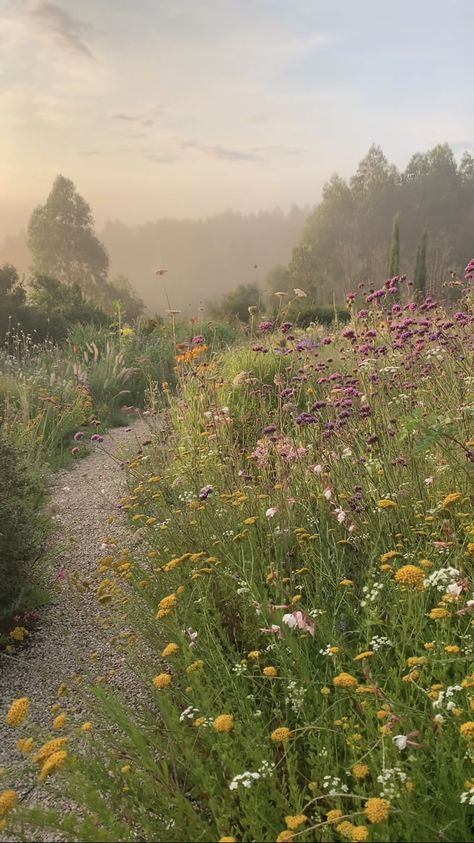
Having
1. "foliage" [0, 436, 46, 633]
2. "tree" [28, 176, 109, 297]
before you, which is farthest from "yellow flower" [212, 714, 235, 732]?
"tree" [28, 176, 109, 297]

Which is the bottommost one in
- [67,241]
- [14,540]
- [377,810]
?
[14,540]

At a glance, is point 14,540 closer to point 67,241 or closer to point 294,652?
point 294,652

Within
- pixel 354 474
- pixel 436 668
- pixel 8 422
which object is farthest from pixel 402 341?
pixel 8 422

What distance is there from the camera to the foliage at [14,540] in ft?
11.1

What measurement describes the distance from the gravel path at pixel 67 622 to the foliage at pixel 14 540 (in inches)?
8.5

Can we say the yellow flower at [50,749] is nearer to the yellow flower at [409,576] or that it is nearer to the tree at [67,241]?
the yellow flower at [409,576]

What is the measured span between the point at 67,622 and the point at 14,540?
537 mm

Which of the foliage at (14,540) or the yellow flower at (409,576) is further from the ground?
the yellow flower at (409,576)

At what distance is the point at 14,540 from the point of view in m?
3.44

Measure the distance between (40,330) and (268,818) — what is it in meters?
15.5

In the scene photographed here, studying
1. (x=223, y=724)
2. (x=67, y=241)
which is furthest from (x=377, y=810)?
(x=67, y=241)

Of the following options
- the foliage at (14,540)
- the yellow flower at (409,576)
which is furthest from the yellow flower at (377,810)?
the foliage at (14,540)

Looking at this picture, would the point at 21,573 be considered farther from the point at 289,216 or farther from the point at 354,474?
the point at 289,216

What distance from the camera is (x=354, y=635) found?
8.48 feet
